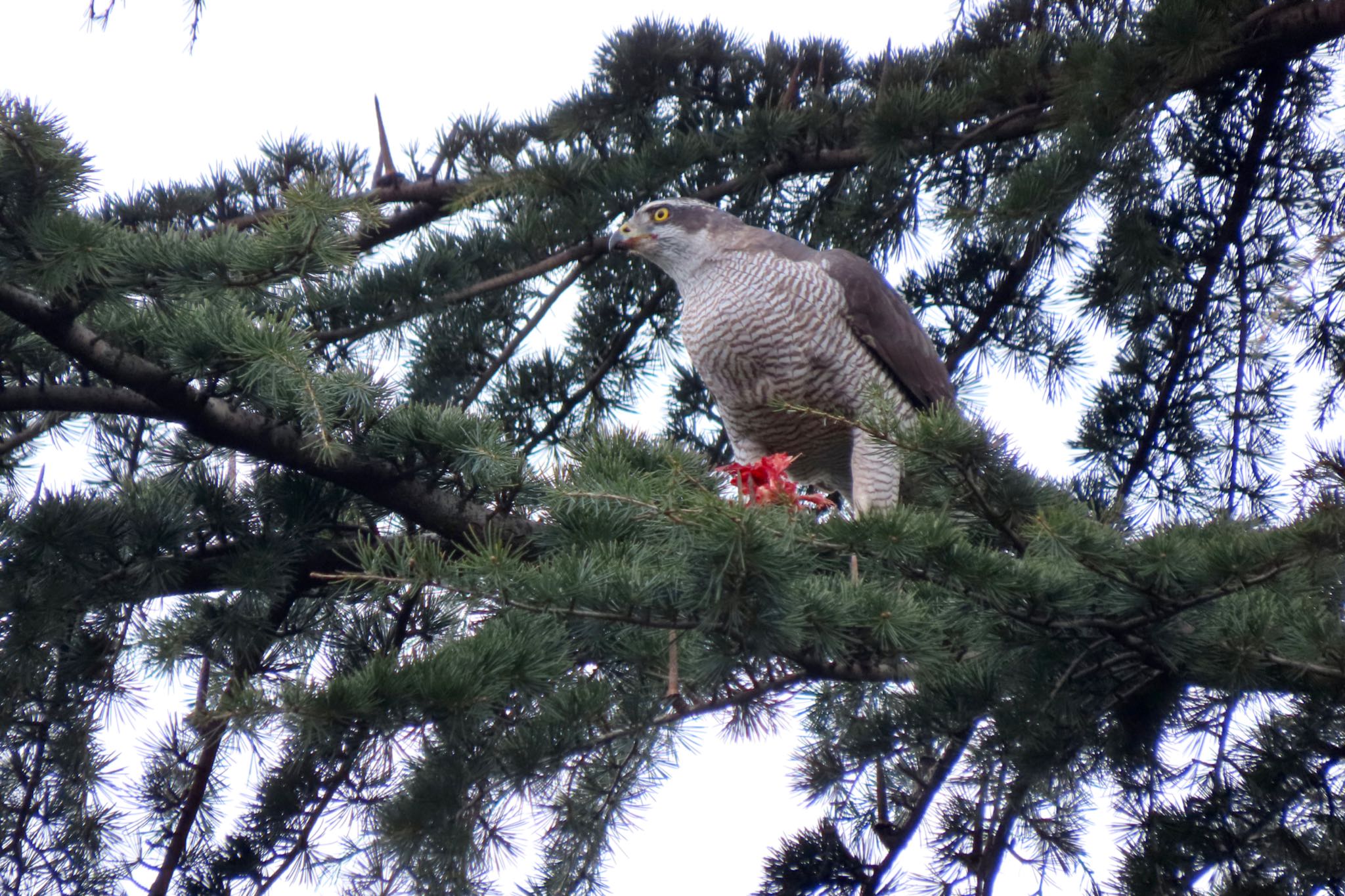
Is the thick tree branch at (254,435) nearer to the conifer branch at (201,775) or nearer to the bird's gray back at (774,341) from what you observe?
the conifer branch at (201,775)

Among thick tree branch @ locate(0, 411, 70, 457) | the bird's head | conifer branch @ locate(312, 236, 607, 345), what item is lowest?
thick tree branch @ locate(0, 411, 70, 457)

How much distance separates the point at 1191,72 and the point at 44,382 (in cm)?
309

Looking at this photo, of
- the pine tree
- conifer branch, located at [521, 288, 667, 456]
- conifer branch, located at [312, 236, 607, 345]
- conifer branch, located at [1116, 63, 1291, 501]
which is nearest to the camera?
the pine tree

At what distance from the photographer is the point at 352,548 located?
12.0 feet

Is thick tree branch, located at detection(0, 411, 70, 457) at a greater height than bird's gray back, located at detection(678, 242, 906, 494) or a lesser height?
lesser

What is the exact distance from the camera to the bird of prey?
4402 mm

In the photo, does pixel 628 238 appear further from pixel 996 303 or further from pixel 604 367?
pixel 996 303

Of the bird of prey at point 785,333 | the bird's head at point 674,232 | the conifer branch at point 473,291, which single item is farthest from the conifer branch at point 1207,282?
the conifer branch at point 473,291

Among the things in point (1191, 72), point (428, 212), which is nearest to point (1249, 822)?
point (1191, 72)

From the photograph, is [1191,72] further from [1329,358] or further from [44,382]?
[44,382]

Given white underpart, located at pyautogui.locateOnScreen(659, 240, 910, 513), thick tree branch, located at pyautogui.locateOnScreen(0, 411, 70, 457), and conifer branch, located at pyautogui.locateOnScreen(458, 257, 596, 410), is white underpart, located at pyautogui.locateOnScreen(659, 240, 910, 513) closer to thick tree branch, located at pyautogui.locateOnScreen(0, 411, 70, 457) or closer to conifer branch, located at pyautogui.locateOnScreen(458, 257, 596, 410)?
conifer branch, located at pyautogui.locateOnScreen(458, 257, 596, 410)

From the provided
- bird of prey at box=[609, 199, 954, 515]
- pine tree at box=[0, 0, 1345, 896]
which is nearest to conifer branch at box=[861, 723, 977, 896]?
pine tree at box=[0, 0, 1345, 896]

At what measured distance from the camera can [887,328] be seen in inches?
179

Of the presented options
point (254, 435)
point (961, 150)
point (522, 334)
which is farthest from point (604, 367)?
point (254, 435)
